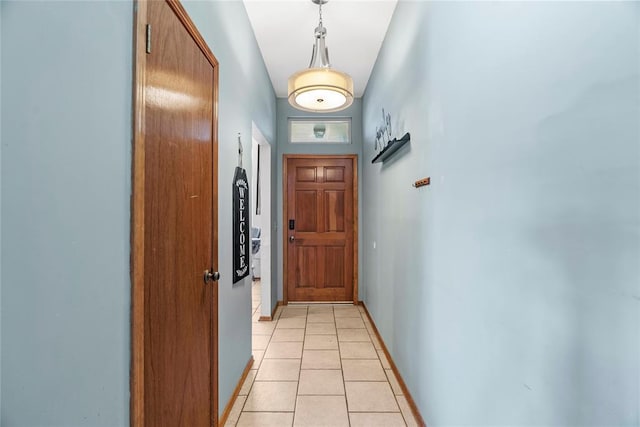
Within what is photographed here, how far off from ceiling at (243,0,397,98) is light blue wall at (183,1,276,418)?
0.76 feet

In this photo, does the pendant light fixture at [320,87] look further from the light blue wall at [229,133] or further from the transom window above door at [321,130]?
the transom window above door at [321,130]

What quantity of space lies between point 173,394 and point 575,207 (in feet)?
5.01

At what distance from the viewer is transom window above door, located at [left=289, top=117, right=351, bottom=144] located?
15.0 feet

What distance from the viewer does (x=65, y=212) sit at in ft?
2.41

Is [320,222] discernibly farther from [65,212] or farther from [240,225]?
[65,212]

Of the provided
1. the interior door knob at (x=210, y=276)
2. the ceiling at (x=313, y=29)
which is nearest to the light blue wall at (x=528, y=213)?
the ceiling at (x=313, y=29)

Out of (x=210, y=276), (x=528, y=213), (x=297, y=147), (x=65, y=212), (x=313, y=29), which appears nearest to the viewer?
(x=65, y=212)

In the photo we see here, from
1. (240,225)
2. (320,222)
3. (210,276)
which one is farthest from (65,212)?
(320,222)

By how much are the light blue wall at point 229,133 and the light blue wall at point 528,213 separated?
4.05 feet

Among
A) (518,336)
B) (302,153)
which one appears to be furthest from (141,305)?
(302,153)

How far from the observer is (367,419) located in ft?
6.50

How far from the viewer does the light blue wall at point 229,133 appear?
1.88m

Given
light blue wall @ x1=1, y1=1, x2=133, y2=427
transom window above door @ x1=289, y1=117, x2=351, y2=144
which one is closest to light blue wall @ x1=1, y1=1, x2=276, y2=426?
light blue wall @ x1=1, y1=1, x2=133, y2=427

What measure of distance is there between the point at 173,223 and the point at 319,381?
1.80 meters
